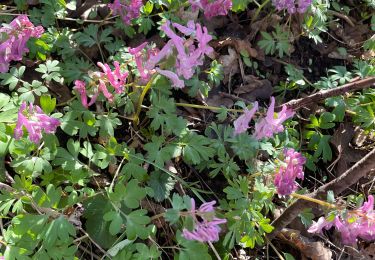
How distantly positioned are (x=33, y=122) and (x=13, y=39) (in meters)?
0.54

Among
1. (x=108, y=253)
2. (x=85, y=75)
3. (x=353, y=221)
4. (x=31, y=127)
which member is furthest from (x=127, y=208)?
(x=353, y=221)

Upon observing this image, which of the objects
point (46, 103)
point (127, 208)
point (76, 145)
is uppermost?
point (46, 103)

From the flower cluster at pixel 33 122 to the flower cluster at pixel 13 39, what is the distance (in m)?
0.37

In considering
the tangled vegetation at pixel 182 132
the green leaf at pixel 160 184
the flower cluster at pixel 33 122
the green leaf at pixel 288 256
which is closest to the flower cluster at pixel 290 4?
the tangled vegetation at pixel 182 132

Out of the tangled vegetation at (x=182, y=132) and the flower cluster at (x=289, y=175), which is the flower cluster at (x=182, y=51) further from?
the flower cluster at (x=289, y=175)

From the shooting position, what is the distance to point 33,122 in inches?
87.6

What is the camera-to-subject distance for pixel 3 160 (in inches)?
98.7

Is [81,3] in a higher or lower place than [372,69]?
higher

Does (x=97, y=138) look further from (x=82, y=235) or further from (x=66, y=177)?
(x=82, y=235)

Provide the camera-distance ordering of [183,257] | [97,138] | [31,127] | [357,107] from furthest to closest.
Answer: [357,107] → [97,138] → [183,257] → [31,127]

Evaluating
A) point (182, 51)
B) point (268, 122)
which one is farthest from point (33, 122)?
point (268, 122)

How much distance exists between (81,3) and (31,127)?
146 cm

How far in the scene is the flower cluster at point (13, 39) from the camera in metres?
2.43

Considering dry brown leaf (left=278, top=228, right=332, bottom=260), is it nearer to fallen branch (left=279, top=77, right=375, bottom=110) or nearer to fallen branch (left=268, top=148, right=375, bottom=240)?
fallen branch (left=268, top=148, right=375, bottom=240)
